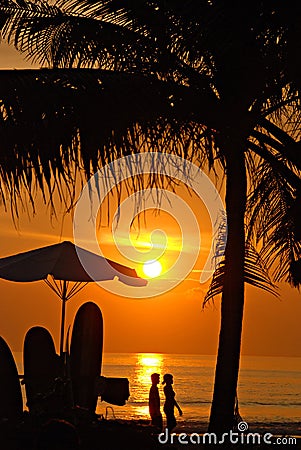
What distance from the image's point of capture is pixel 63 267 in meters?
13.6

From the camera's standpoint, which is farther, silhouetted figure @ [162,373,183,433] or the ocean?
the ocean

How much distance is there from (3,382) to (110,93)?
3847 mm

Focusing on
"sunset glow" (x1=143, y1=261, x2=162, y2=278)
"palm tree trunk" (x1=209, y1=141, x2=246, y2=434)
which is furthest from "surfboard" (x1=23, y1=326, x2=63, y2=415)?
"sunset glow" (x1=143, y1=261, x2=162, y2=278)

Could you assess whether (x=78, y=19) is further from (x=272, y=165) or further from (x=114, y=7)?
(x=272, y=165)

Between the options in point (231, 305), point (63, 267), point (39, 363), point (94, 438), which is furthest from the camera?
point (63, 267)

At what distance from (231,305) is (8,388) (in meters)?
2.83

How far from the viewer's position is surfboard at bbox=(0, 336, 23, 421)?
11.3m

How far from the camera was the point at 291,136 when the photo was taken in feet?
41.3

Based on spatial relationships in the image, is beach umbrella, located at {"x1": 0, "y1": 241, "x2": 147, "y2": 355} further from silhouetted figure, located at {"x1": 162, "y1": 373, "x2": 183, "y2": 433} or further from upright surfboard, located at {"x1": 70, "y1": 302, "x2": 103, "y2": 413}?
silhouetted figure, located at {"x1": 162, "y1": 373, "x2": 183, "y2": 433}

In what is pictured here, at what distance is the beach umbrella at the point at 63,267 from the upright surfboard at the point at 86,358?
121 cm

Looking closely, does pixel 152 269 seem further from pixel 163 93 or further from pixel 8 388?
pixel 163 93

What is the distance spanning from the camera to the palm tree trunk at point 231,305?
11.0 meters

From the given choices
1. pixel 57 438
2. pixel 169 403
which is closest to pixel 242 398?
pixel 169 403

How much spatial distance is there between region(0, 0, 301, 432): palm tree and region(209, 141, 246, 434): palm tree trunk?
0.04ft
